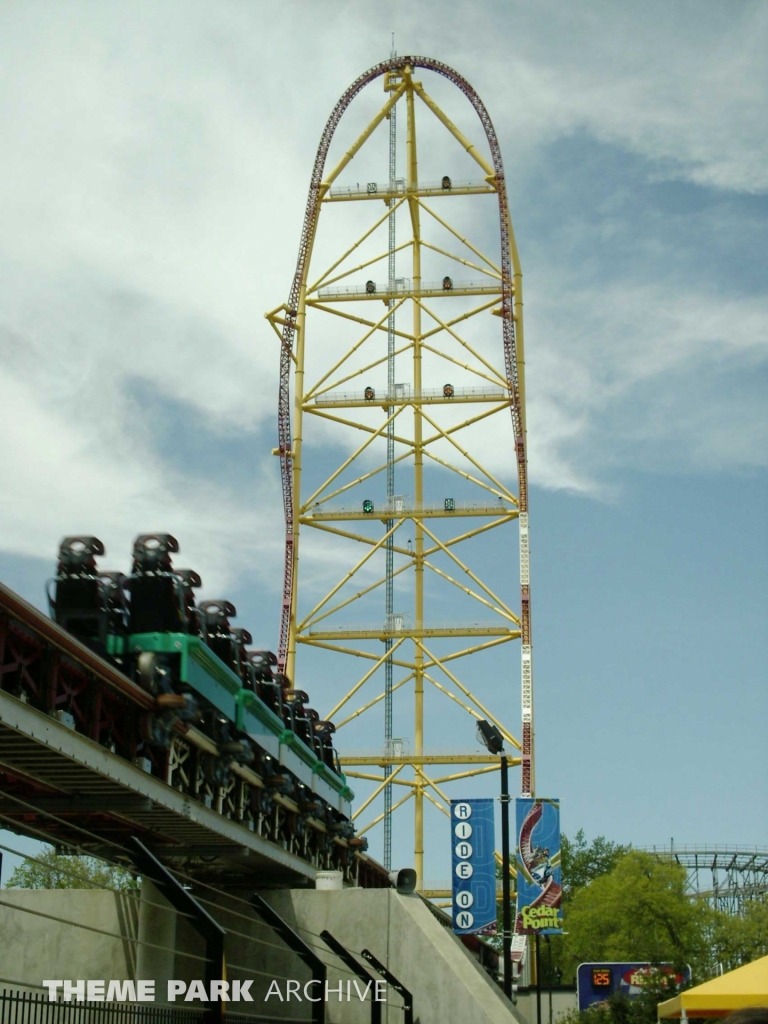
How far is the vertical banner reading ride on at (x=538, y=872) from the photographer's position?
24844 millimetres

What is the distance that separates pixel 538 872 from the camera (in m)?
24.9

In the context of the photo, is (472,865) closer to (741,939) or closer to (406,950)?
(406,950)

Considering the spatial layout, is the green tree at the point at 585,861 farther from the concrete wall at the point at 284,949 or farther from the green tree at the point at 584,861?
the concrete wall at the point at 284,949

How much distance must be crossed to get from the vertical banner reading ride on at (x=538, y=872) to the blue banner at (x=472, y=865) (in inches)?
88.9

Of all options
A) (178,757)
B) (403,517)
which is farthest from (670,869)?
(178,757)

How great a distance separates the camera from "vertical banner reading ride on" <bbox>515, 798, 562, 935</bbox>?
24.8m

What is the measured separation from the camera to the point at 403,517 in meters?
47.0

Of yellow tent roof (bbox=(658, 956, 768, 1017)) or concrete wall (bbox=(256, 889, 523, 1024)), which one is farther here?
concrete wall (bbox=(256, 889, 523, 1024))

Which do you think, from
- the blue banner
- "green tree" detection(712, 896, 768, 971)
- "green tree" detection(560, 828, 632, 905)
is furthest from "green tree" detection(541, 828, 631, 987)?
the blue banner

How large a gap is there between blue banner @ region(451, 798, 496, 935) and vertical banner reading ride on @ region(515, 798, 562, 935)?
2259 mm

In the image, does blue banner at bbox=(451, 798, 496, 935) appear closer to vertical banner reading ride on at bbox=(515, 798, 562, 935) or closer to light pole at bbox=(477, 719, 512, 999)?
vertical banner reading ride on at bbox=(515, 798, 562, 935)

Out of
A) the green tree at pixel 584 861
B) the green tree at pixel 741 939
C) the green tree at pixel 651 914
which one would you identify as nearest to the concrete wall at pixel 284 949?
the green tree at pixel 741 939

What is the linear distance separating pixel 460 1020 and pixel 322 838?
766 centimetres

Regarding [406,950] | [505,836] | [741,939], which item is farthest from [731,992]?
[741,939]
